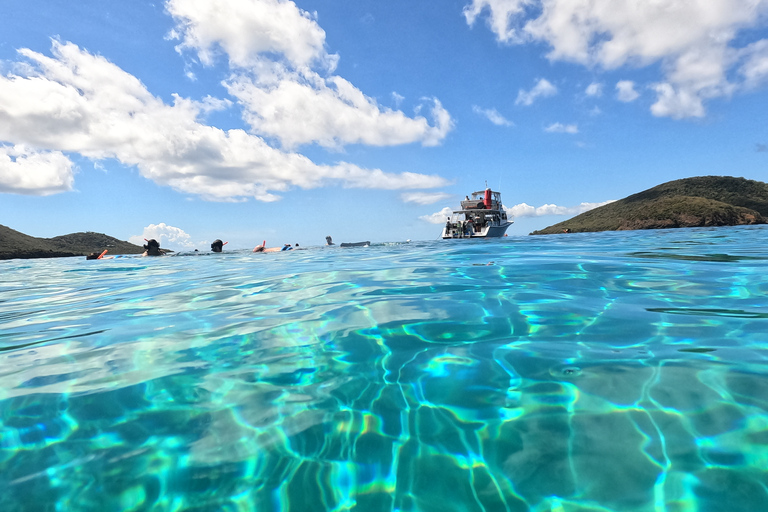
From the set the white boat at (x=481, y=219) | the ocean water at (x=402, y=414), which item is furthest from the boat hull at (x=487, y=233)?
the ocean water at (x=402, y=414)

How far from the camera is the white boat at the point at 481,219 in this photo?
177 ft

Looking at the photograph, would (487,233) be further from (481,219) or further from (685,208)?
(685,208)

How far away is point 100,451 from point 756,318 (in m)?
5.11

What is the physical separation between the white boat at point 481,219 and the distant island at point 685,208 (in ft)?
148

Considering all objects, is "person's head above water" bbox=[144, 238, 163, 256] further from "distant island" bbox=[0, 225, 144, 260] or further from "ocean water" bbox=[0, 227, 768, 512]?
"distant island" bbox=[0, 225, 144, 260]

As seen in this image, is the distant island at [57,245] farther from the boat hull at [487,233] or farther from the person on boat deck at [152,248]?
the boat hull at [487,233]

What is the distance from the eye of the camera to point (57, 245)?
7744 centimetres

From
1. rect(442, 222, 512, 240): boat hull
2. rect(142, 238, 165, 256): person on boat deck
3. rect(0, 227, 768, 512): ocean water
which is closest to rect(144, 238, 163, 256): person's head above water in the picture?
rect(142, 238, 165, 256): person on boat deck

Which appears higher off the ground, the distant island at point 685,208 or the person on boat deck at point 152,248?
the distant island at point 685,208

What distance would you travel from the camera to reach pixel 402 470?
161 centimetres

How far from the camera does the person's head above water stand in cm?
3078

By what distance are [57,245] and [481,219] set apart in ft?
299

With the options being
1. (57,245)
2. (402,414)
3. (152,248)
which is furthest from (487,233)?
(57,245)

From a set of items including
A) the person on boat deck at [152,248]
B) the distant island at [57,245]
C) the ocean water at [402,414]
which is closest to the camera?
the ocean water at [402,414]
